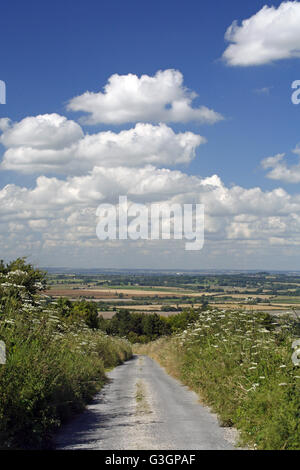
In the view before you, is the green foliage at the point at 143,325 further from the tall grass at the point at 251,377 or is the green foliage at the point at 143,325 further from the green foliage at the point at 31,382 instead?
the green foliage at the point at 31,382

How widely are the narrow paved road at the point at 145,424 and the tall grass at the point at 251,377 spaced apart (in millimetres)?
505

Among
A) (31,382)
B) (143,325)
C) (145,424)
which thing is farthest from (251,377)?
(143,325)

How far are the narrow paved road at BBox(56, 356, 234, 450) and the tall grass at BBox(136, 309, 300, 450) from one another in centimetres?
50

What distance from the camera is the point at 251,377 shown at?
11.3 metres

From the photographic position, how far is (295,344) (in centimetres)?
1044

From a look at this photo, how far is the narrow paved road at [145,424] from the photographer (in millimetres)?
8984

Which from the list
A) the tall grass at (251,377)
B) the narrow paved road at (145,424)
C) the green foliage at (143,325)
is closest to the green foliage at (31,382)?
the narrow paved road at (145,424)

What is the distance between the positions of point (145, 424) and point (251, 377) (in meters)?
2.51

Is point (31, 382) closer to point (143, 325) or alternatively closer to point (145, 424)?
point (145, 424)

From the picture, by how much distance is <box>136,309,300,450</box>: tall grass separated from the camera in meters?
8.59

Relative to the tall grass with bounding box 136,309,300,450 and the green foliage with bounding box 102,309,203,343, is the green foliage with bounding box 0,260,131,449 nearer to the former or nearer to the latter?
the tall grass with bounding box 136,309,300,450

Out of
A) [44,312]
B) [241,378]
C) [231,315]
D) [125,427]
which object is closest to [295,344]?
[241,378]
